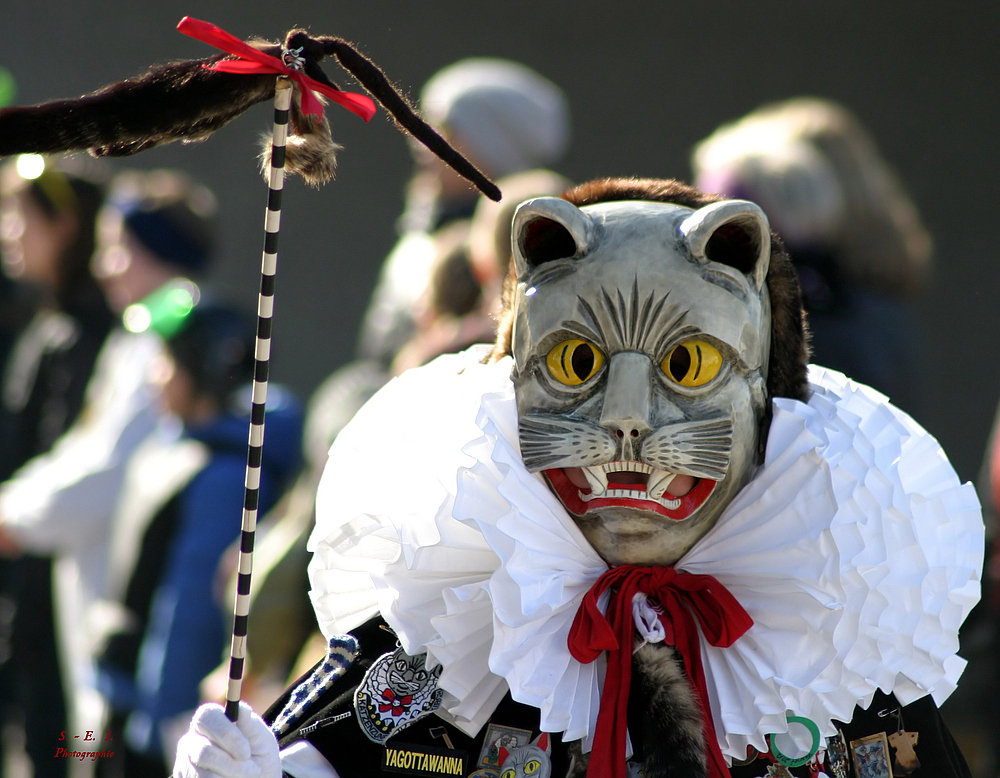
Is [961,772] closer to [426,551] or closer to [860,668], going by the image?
[860,668]

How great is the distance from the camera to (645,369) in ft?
6.51

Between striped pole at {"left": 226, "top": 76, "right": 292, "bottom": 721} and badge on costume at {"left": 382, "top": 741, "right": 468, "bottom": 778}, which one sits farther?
badge on costume at {"left": 382, "top": 741, "right": 468, "bottom": 778}

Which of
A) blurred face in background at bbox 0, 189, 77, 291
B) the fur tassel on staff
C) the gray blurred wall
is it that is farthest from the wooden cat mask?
the gray blurred wall

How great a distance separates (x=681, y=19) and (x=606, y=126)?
644 mm

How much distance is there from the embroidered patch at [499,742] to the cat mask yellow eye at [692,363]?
612 mm

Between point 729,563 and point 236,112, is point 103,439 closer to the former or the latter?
point 236,112

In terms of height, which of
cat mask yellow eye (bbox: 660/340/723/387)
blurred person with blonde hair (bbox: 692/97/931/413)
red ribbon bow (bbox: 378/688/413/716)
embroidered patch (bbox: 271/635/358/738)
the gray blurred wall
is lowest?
red ribbon bow (bbox: 378/688/413/716)

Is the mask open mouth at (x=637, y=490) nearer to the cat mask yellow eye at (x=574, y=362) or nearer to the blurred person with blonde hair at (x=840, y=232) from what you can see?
the cat mask yellow eye at (x=574, y=362)

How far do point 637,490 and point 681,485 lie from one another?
0.08 m

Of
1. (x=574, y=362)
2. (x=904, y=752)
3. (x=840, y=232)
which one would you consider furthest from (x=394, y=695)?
(x=840, y=232)

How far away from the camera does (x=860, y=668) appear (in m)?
1.97

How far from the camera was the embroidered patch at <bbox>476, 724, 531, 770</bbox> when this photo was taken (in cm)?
203

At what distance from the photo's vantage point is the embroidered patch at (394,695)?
2055mm

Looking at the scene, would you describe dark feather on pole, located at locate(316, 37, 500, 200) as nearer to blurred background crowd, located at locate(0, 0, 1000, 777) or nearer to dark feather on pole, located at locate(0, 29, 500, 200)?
dark feather on pole, located at locate(0, 29, 500, 200)
